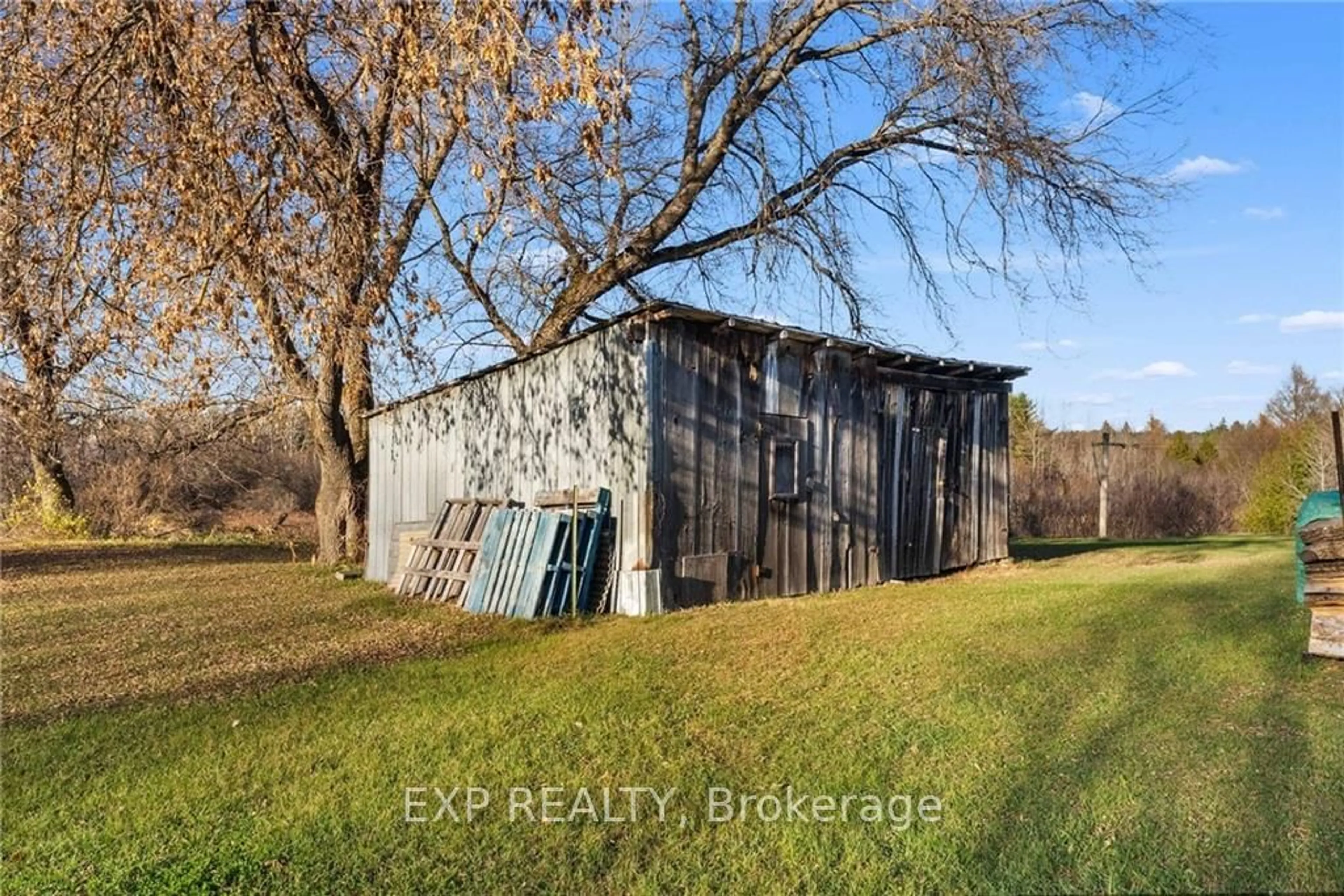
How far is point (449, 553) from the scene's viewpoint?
11781 millimetres

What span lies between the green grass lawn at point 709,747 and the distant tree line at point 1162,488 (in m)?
19.0

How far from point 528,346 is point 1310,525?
11.3 m

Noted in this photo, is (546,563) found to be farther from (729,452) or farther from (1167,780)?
(1167,780)

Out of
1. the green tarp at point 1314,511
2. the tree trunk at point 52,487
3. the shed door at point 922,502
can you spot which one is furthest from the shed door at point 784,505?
the tree trunk at point 52,487

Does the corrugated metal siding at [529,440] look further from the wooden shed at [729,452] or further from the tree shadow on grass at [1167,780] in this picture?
the tree shadow on grass at [1167,780]

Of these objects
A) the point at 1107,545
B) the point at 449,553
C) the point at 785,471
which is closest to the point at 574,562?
the point at 449,553

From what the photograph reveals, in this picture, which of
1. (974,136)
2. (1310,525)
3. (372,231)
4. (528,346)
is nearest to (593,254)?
(528,346)

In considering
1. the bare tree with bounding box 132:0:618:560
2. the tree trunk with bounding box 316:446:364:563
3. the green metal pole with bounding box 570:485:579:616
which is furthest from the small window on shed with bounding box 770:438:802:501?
the tree trunk with bounding box 316:446:364:563

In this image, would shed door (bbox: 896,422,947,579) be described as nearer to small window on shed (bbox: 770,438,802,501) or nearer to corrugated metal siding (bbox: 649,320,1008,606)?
corrugated metal siding (bbox: 649,320,1008,606)

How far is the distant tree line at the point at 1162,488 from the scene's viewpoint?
88.0 feet

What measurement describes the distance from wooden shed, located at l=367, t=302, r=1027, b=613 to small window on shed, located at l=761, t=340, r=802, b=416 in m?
0.02

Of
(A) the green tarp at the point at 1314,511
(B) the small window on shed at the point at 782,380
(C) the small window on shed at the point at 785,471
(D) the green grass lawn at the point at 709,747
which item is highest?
(B) the small window on shed at the point at 782,380

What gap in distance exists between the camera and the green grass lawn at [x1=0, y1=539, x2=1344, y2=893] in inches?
145

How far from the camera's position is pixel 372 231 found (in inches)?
301
